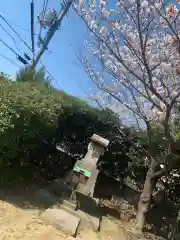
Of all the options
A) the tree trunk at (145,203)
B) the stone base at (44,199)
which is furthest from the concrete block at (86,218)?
the tree trunk at (145,203)

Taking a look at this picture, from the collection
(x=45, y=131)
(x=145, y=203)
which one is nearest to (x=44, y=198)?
(x=45, y=131)

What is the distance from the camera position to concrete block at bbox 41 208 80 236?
557 centimetres

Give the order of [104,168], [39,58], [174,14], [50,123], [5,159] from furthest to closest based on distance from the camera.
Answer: [39,58], [104,168], [50,123], [5,159], [174,14]

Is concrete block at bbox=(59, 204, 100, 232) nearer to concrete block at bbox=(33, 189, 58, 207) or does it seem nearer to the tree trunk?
concrete block at bbox=(33, 189, 58, 207)

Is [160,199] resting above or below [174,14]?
below

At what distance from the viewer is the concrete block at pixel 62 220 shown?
5570 millimetres

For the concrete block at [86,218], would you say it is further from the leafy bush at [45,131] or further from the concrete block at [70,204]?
the leafy bush at [45,131]

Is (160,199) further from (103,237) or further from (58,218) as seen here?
(58,218)

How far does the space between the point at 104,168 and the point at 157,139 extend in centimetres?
201

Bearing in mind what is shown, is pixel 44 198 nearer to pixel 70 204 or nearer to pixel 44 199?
pixel 44 199

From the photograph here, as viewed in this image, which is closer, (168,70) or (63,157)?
(168,70)

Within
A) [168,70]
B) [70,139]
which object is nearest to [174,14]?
[168,70]

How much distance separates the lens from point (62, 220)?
18.8ft

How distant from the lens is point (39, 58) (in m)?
14.2
